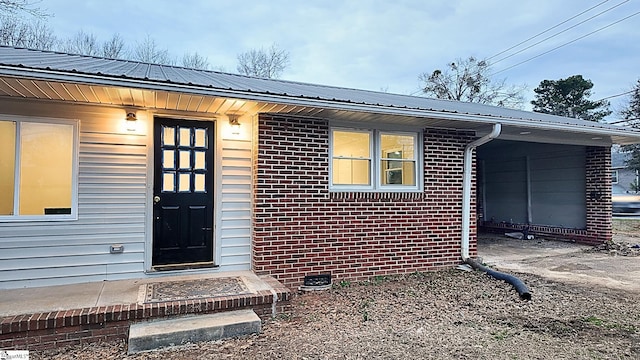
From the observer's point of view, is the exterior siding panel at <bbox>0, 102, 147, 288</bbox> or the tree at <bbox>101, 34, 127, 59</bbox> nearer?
the exterior siding panel at <bbox>0, 102, 147, 288</bbox>

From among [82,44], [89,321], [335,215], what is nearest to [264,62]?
[82,44]

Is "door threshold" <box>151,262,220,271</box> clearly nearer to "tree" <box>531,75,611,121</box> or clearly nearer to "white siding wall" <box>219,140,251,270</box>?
"white siding wall" <box>219,140,251,270</box>

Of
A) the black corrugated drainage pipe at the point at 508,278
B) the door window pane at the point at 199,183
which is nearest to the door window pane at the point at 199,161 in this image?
the door window pane at the point at 199,183

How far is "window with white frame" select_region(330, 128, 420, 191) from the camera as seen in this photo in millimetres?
5211

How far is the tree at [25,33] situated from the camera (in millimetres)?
12163

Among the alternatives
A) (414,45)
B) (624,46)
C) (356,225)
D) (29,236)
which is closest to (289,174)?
(356,225)

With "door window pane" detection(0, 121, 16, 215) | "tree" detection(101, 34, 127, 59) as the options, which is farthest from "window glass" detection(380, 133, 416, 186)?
"tree" detection(101, 34, 127, 59)

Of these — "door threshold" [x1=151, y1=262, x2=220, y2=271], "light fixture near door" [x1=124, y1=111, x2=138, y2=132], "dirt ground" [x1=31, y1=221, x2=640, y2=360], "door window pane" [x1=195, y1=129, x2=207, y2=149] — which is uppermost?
"light fixture near door" [x1=124, y1=111, x2=138, y2=132]

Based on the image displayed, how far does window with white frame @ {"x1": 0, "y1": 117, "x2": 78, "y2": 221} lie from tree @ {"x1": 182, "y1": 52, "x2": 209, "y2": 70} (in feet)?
53.9

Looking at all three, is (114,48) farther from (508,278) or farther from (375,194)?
(508,278)

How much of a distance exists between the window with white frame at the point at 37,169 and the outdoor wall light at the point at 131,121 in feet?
1.76

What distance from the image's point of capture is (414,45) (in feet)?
77.9

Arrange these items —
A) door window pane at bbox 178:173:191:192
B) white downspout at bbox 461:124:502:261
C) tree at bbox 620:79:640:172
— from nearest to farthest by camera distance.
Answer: door window pane at bbox 178:173:191:192
white downspout at bbox 461:124:502:261
tree at bbox 620:79:640:172

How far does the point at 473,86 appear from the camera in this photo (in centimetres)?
2286
